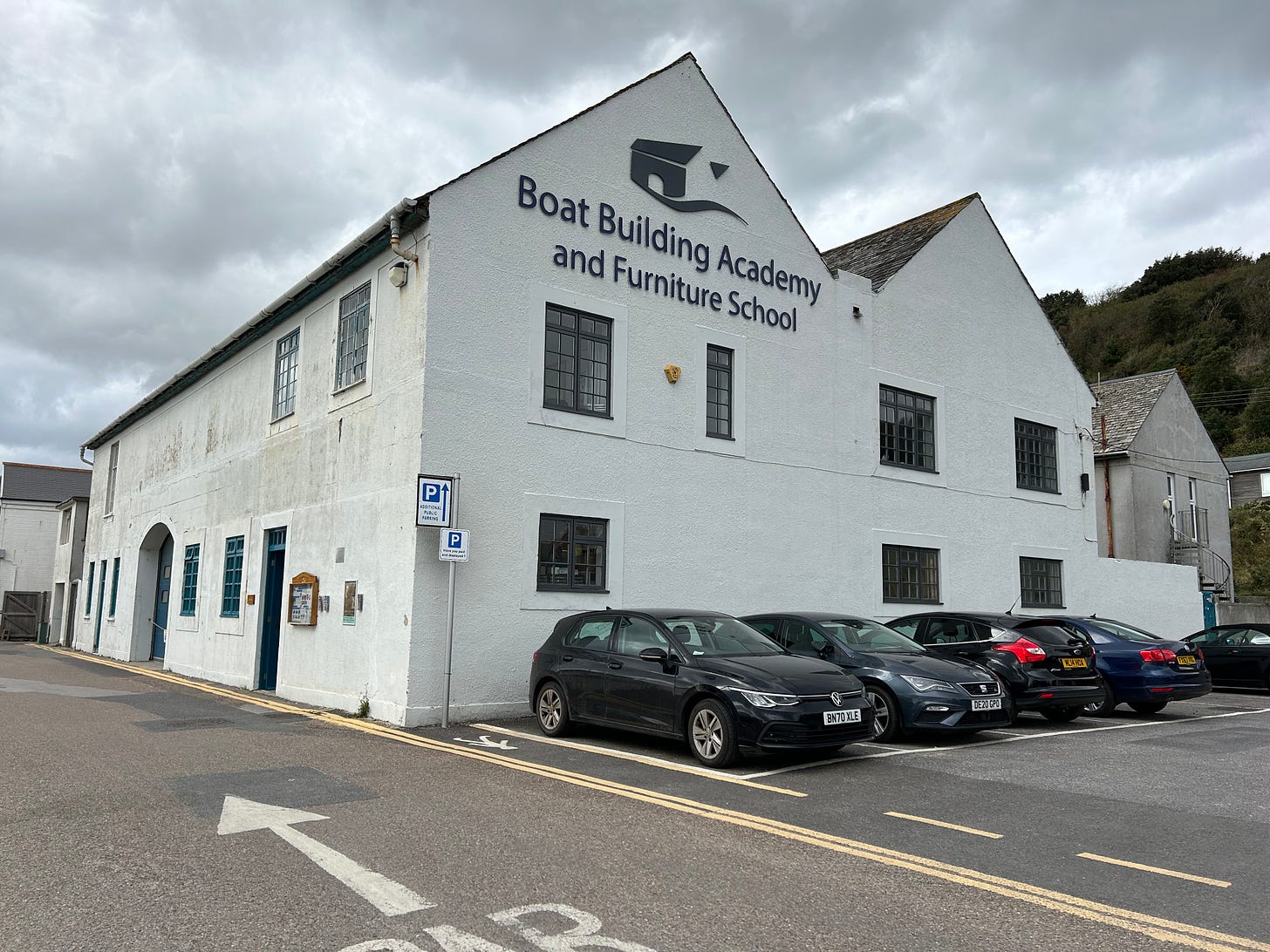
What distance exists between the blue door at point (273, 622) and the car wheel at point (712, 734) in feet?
32.3

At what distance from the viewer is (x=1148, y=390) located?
31.6 meters

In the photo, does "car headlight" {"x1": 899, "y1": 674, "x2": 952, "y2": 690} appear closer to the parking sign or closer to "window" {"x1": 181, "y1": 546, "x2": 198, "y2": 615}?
the parking sign

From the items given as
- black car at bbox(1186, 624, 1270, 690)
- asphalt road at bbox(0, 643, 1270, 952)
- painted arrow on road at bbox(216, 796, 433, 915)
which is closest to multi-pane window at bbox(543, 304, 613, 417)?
asphalt road at bbox(0, 643, 1270, 952)

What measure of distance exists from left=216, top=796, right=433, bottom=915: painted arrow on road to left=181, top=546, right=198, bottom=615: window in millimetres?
14706

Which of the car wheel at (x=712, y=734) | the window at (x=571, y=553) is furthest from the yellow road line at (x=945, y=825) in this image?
the window at (x=571, y=553)

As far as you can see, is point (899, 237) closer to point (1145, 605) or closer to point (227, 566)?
point (1145, 605)

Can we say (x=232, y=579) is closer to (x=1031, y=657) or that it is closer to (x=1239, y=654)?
(x=1031, y=657)

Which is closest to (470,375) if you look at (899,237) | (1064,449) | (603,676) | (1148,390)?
(603,676)

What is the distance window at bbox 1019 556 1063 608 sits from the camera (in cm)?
2128

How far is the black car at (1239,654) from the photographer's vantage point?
60.1 ft

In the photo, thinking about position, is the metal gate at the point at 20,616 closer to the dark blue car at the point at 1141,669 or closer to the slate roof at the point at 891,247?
the slate roof at the point at 891,247

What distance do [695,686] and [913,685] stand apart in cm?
275

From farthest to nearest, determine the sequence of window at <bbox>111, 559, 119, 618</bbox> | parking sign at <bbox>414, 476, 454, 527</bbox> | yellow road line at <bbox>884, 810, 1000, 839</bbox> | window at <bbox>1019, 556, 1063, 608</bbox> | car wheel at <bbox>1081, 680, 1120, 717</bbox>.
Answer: window at <bbox>111, 559, 119, 618</bbox>, window at <bbox>1019, 556, 1063, 608</bbox>, car wheel at <bbox>1081, 680, 1120, 717</bbox>, parking sign at <bbox>414, 476, 454, 527</bbox>, yellow road line at <bbox>884, 810, 1000, 839</bbox>

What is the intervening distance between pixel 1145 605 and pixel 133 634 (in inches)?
997
